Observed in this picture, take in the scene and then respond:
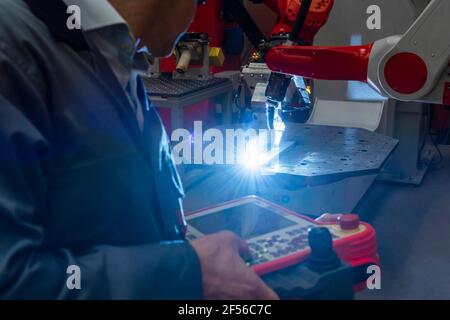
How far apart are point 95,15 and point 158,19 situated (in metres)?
0.14

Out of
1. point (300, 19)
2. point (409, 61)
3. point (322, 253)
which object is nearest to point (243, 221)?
point (322, 253)

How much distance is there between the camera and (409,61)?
4.48 ft

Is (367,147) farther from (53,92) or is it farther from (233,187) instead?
(53,92)

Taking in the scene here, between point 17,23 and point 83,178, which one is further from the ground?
point 17,23

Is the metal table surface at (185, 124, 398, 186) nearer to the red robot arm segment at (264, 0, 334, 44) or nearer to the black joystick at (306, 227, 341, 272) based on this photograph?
the red robot arm segment at (264, 0, 334, 44)

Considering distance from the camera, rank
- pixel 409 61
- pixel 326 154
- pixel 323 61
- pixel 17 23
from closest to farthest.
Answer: pixel 17 23 → pixel 409 61 → pixel 323 61 → pixel 326 154

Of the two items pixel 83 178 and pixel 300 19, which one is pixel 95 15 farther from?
pixel 300 19

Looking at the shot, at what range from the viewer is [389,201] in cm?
242

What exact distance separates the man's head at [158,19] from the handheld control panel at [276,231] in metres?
0.29

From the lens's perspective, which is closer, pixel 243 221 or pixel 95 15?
pixel 95 15

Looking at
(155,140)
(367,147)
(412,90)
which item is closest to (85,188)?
(155,140)

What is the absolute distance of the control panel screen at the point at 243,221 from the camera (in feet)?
2.70

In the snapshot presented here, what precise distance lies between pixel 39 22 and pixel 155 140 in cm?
24

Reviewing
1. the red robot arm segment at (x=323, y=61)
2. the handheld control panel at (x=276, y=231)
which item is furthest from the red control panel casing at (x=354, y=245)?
the red robot arm segment at (x=323, y=61)
